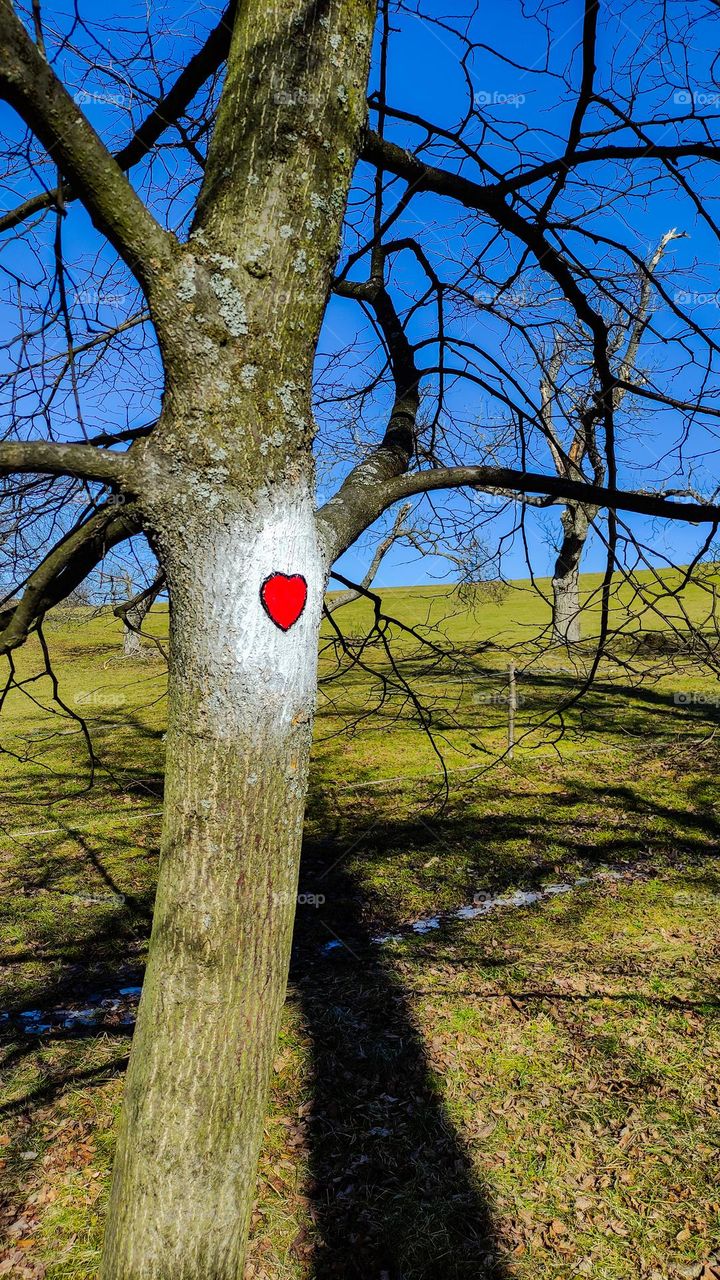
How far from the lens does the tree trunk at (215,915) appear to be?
1.68 metres

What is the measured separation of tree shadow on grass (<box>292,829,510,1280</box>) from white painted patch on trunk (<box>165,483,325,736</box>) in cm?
254

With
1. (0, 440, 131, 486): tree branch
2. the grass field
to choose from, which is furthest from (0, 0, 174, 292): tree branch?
the grass field

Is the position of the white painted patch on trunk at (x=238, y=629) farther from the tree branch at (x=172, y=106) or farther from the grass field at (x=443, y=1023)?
the tree branch at (x=172, y=106)

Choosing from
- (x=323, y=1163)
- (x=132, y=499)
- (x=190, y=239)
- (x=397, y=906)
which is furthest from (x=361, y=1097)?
(x=190, y=239)

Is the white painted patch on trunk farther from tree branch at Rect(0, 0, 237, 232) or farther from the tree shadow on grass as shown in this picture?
the tree shadow on grass

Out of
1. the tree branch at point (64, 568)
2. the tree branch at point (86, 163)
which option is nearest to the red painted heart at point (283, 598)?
the tree branch at point (64, 568)

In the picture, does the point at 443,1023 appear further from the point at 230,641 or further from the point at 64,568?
the point at 230,641

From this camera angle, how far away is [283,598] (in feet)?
5.83

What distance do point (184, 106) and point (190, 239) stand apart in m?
1.74

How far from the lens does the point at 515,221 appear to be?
307 cm

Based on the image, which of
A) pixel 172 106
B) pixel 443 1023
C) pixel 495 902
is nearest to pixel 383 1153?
pixel 443 1023

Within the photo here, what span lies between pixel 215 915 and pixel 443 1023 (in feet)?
11.2

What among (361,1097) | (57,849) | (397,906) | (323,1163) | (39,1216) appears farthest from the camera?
(57,849)

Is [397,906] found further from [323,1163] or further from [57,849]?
[57,849]
